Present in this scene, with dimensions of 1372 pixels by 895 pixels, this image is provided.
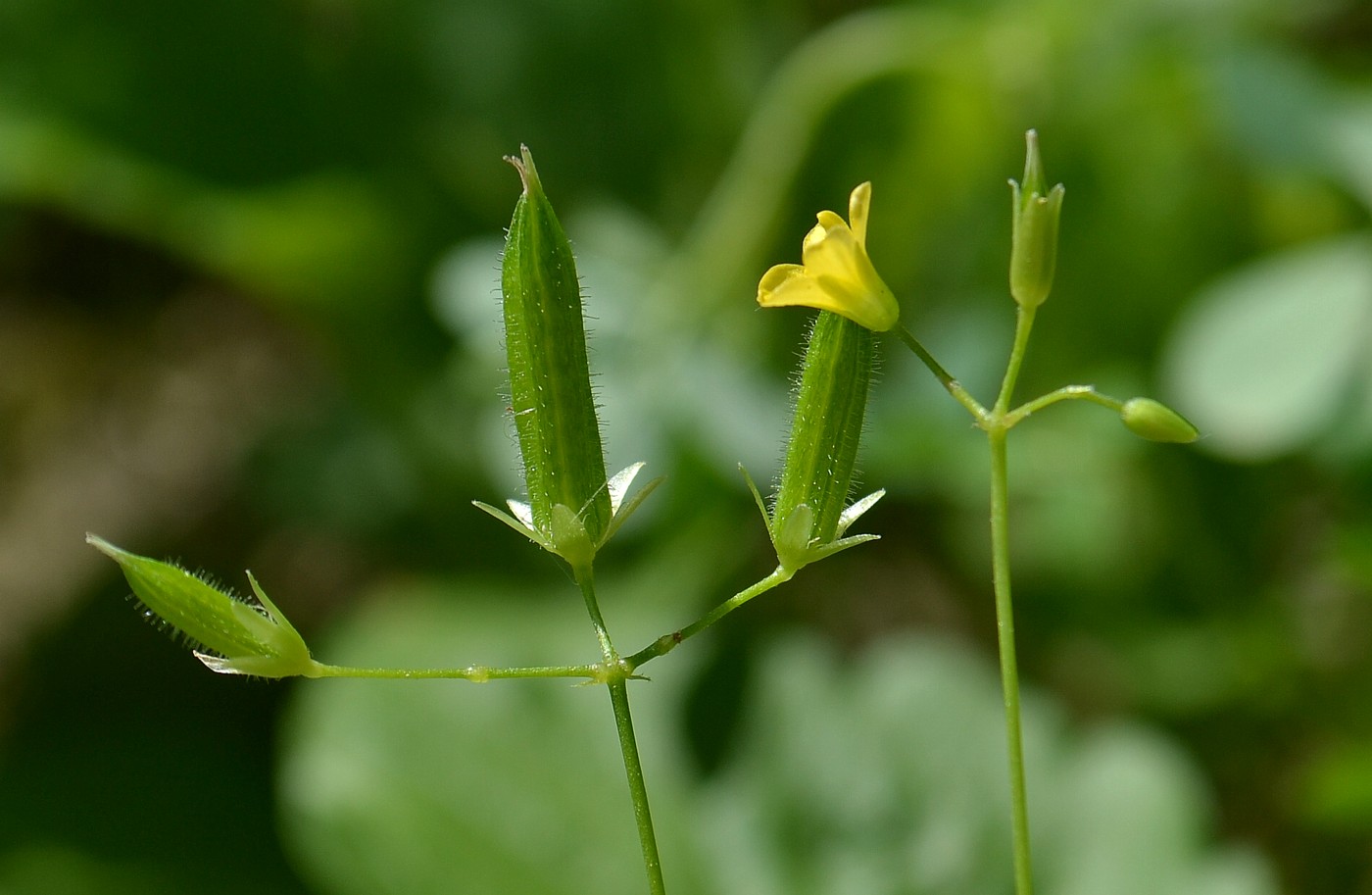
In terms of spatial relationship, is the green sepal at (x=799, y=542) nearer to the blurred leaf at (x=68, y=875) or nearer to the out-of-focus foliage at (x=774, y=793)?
the out-of-focus foliage at (x=774, y=793)

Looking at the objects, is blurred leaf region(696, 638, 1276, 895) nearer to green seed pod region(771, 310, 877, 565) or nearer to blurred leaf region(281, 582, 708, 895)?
blurred leaf region(281, 582, 708, 895)

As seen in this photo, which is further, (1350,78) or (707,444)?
(1350,78)

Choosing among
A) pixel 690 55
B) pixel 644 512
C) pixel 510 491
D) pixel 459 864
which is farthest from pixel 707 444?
pixel 690 55

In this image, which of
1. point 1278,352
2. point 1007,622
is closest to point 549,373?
point 1007,622

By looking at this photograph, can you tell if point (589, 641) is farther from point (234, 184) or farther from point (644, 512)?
point (234, 184)

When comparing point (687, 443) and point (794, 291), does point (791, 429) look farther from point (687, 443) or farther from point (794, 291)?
point (687, 443)
